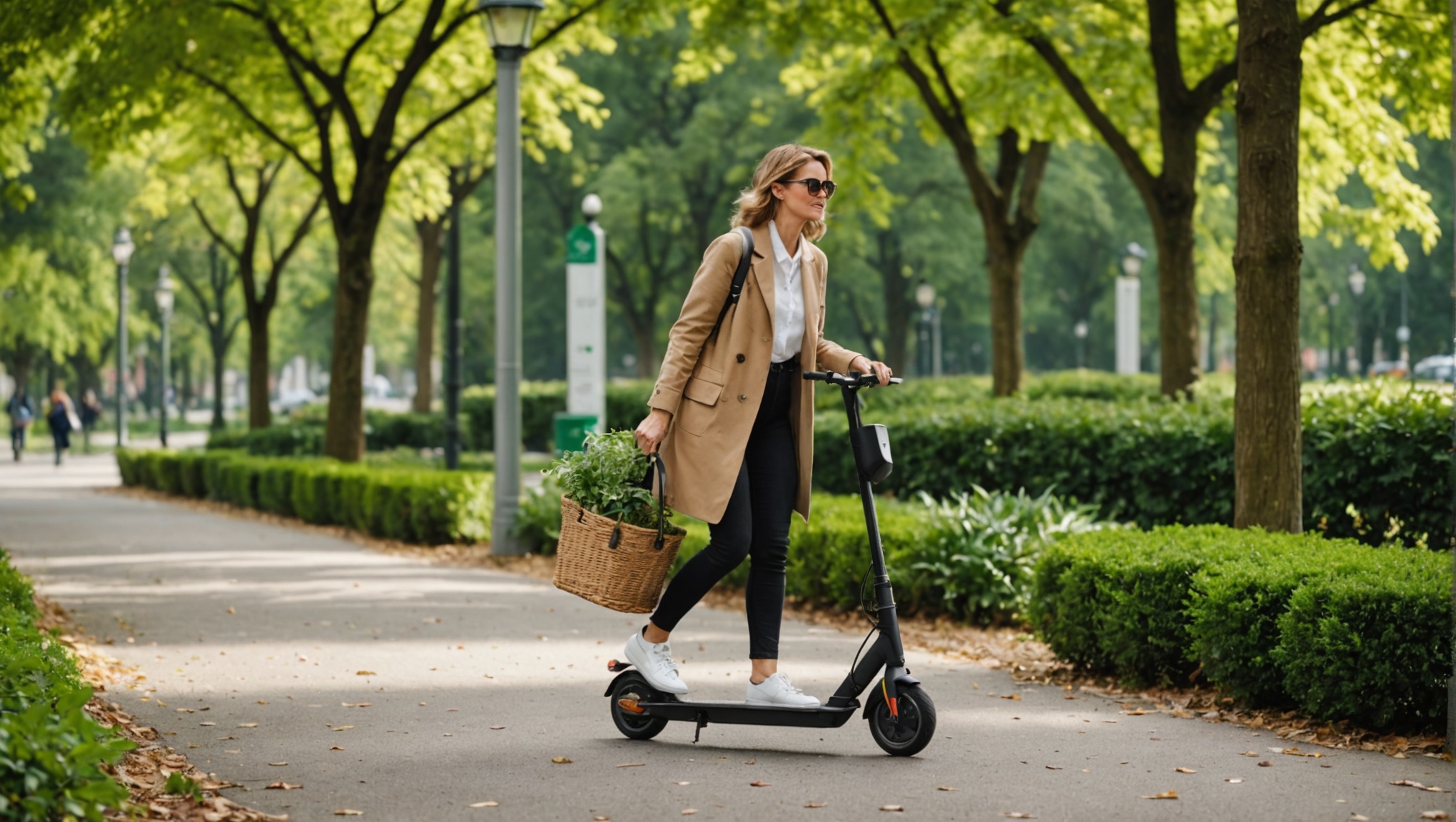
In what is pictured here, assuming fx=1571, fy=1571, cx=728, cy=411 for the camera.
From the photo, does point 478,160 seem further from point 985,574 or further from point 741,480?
point 741,480

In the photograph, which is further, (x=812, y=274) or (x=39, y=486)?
(x=39, y=486)

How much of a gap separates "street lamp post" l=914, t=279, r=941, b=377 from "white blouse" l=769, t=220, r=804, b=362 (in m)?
35.1

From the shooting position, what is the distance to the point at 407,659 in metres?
7.66

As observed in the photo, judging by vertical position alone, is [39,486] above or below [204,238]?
below

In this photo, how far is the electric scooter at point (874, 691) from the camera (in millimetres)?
5078

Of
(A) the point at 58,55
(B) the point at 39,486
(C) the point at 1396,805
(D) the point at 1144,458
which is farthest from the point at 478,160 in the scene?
(C) the point at 1396,805

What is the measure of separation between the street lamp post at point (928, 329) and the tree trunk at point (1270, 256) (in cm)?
3255

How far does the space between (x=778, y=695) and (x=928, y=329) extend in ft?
216

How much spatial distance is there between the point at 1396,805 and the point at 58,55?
14560 millimetres

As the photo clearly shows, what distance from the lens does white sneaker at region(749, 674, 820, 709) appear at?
5.22 metres

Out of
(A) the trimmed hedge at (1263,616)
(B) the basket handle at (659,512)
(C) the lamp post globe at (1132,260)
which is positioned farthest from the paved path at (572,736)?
(C) the lamp post globe at (1132,260)

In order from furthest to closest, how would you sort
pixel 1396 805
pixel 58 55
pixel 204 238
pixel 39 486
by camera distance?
pixel 204 238, pixel 39 486, pixel 58 55, pixel 1396 805

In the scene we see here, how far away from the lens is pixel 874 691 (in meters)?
5.21

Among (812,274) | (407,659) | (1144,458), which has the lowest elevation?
A: (407,659)
